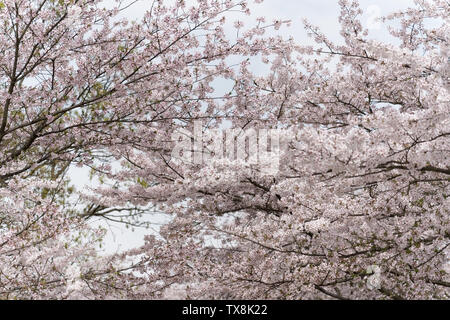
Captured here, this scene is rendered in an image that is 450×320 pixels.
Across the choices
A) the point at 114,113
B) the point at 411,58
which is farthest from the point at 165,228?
the point at 411,58

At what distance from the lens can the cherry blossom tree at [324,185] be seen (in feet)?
16.0

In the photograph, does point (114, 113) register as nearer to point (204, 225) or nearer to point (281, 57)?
point (204, 225)

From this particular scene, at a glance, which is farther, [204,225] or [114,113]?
[204,225]

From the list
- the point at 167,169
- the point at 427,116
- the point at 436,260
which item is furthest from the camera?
the point at 167,169

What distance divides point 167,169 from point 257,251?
245 cm

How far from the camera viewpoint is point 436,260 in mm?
6703

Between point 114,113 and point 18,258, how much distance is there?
8.33 ft

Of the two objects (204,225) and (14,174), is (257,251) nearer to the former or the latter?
(204,225)

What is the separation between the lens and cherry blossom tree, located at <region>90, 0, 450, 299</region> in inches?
192

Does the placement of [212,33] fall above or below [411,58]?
above

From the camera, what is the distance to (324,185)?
5.95 metres
